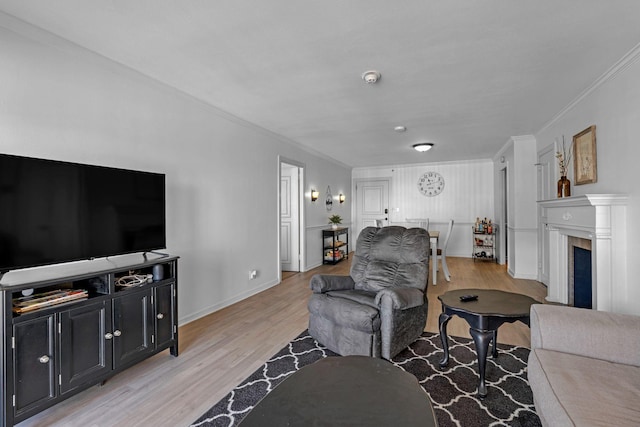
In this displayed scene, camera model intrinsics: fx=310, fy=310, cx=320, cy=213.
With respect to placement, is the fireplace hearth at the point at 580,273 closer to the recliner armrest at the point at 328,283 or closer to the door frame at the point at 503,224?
the recliner armrest at the point at 328,283

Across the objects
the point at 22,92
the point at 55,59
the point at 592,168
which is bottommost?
the point at 592,168

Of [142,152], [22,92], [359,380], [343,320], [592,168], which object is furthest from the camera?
[592,168]

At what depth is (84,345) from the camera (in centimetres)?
196

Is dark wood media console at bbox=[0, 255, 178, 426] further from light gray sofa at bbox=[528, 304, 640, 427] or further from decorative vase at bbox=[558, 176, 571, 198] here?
decorative vase at bbox=[558, 176, 571, 198]

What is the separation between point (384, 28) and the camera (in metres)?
2.11

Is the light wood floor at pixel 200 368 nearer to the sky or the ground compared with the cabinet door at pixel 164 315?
nearer to the ground

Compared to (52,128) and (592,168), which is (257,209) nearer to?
(52,128)

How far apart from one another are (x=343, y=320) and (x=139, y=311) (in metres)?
1.55

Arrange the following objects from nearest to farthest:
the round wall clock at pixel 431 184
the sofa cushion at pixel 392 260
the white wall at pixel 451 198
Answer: the sofa cushion at pixel 392 260, the white wall at pixel 451 198, the round wall clock at pixel 431 184

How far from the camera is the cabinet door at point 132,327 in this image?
214 centimetres

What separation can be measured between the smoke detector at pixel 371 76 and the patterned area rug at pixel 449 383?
2.45 m

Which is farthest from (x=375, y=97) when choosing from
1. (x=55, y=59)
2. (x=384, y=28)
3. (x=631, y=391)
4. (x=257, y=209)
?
(x=631, y=391)

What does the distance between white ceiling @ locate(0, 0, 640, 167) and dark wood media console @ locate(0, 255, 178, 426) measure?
1.66 meters


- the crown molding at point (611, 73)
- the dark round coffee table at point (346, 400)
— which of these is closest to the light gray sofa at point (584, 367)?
the dark round coffee table at point (346, 400)
